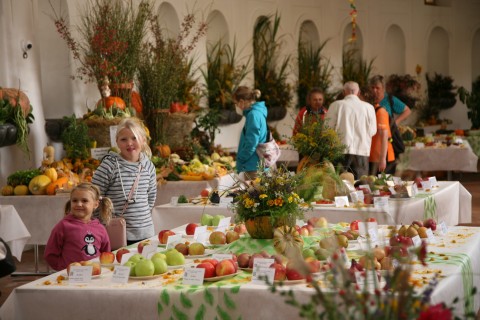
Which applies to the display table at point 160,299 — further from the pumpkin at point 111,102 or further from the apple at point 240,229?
the pumpkin at point 111,102

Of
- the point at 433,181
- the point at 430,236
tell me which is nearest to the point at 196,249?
the point at 430,236

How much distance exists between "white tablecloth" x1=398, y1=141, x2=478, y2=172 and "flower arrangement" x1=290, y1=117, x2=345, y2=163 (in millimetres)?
4723

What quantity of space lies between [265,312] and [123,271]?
0.54m

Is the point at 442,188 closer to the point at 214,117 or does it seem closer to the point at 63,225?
the point at 63,225

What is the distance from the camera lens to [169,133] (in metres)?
8.12

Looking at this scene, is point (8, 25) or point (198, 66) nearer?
point (8, 25)

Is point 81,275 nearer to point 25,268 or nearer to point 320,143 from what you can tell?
point 320,143

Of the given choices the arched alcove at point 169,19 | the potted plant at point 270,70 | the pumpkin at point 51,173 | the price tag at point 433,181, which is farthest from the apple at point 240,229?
the potted plant at point 270,70

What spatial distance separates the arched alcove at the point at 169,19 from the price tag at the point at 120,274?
7.38m

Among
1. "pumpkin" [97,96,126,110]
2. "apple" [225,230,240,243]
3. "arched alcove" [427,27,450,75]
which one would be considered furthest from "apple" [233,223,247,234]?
"arched alcove" [427,27,450,75]

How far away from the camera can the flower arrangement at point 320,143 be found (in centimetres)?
574

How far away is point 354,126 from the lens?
21.5 feet

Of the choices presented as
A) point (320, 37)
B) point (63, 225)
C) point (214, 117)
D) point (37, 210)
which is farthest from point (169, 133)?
point (320, 37)

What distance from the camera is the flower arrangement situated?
18.8ft
